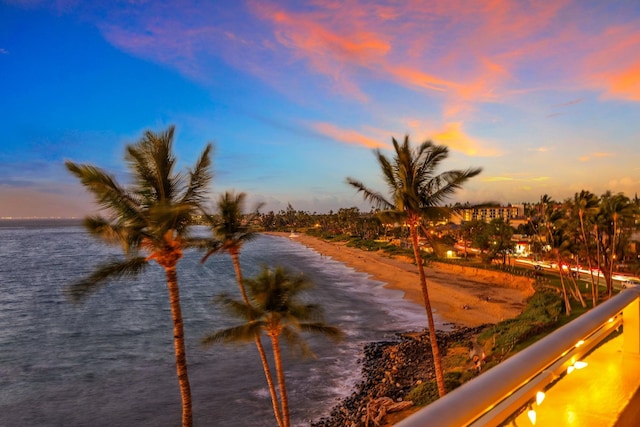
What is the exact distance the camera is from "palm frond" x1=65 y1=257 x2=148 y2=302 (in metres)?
10.1

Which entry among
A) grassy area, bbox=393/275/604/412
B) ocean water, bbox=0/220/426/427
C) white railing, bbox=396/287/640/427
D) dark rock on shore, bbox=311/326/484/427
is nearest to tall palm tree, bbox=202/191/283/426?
ocean water, bbox=0/220/426/427

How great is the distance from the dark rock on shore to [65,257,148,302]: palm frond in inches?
519

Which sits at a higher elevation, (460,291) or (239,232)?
(239,232)

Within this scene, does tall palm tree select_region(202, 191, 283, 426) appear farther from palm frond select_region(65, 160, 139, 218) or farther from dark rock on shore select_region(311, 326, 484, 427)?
dark rock on shore select_region(311, 326, 484, 427)

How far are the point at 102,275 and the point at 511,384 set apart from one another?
34.9ft

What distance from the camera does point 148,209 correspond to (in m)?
11.5

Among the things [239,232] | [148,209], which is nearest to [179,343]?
[148,209]

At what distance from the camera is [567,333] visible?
236 cm

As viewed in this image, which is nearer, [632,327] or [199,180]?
[632,327]

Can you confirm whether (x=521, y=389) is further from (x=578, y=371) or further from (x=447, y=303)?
(x=447, y=303)

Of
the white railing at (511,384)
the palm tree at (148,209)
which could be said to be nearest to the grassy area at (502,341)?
the palm tree at (148,209)

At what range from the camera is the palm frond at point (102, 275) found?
10.1m

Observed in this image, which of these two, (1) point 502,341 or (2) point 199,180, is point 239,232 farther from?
(1) point 502,341

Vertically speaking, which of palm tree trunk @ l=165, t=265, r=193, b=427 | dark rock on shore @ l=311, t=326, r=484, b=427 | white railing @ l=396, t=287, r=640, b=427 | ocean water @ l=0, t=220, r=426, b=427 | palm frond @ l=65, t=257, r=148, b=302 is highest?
white railing @ l=396, t=287, r=640, b=427
